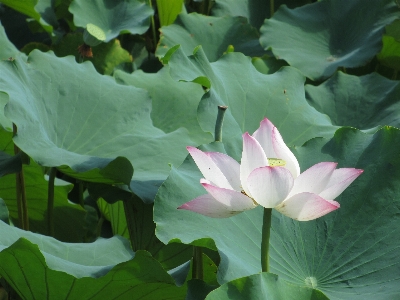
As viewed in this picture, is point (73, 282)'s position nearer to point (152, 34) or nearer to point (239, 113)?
point (239, 113)

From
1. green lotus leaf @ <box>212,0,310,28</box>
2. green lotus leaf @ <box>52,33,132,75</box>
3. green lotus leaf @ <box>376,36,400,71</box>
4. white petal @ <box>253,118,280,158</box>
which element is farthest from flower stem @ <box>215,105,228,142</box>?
green lotus leaf @ <box>212,0,310,28</box>

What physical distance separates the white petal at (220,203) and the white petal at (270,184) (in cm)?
2

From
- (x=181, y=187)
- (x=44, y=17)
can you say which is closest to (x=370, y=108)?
(x=181, y=187)

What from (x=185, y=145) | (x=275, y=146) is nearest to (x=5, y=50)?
(x=185, y=145)

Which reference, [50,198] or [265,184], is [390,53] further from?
[265,184]

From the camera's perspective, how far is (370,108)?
1875 mm

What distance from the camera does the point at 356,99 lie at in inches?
74.9

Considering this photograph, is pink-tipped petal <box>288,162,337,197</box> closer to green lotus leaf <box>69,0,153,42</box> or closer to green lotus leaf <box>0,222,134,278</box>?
green lotus leaf <box>0,222,134,278</box>

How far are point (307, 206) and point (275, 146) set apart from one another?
104mm

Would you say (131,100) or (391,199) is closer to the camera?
(391,199)

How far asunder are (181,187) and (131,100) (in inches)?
22.3

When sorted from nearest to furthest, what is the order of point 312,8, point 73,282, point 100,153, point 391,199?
point 73,282, point 391,199, point 100,153, point 312,8

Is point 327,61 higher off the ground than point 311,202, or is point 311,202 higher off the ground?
point 311,202

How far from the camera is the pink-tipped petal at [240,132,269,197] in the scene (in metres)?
0.85
